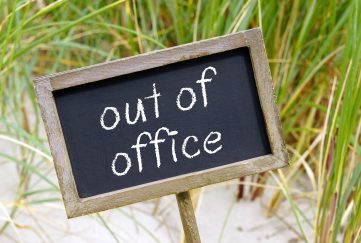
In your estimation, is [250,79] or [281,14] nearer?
[250,79]

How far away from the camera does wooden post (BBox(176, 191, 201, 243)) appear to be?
3.30 ft

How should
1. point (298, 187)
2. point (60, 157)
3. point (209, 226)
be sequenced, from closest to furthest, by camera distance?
1. point (60, 157)
2. point (209, 226)
3. point (298, 187)

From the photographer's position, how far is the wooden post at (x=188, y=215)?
1006 mm

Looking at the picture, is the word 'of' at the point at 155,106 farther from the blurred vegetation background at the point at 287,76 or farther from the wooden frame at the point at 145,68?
the blurred vegetation background at the point at 287,76

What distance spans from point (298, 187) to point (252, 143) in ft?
2.17

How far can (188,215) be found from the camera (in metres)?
1.02

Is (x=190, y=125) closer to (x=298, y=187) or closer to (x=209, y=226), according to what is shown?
(x=209, y=226)

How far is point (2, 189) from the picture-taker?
1.52 meters

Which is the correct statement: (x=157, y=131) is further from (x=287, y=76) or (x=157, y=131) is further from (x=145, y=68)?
(x=287, y=76)

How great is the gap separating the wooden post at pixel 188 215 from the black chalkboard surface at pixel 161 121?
0.06 meters

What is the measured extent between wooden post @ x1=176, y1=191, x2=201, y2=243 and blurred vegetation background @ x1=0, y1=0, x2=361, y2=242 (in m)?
0.25

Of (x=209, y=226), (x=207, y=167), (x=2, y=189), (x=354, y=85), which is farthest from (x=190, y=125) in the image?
(x=2, y=189)

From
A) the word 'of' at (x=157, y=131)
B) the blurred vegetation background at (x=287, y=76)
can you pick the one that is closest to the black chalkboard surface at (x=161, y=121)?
the word 'of' at (x=157, y=131)

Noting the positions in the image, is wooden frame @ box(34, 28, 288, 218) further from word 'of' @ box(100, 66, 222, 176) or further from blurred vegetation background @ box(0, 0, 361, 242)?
blurred vegetation background @ box(0, 0, 361, 242)
